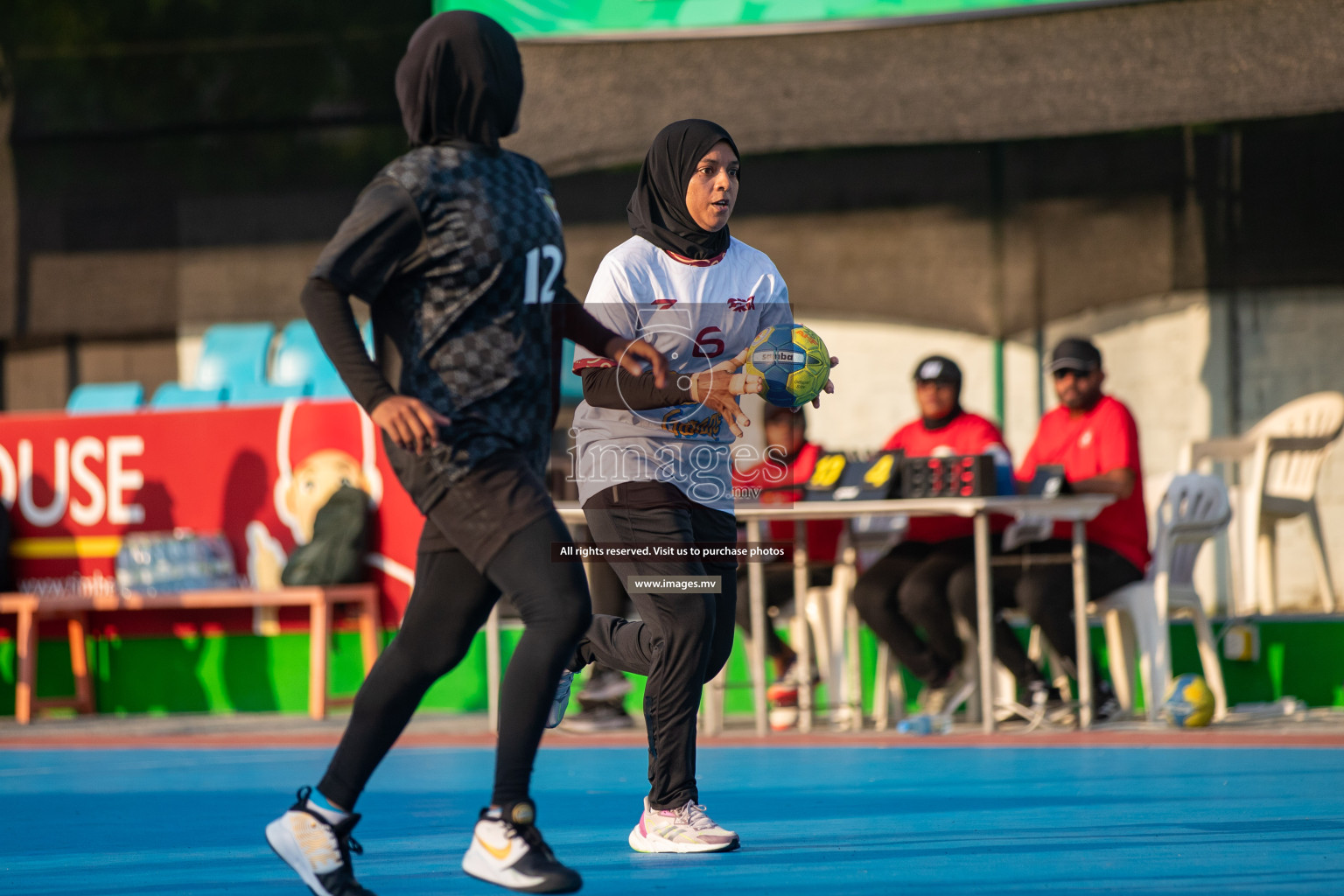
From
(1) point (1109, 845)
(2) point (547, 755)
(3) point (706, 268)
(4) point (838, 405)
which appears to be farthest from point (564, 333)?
(4) point (838, 405)

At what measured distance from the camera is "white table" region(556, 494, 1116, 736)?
22.4 ft

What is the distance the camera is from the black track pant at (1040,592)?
705 centimetres

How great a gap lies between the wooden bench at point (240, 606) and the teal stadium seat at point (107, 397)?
9.46ft

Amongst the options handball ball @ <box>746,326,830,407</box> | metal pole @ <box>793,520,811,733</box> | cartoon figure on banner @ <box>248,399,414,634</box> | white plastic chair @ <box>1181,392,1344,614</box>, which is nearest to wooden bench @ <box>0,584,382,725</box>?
cartoon figure on banner @ <box>248,399,414,634</box>

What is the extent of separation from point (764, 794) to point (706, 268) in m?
1.89

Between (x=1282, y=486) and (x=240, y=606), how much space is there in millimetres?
5780

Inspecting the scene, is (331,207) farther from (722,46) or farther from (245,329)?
(722,46)

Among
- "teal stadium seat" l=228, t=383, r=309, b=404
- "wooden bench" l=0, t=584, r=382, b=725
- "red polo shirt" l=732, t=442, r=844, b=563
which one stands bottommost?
"wooden bench" l=0, t=584, r=382, b=725

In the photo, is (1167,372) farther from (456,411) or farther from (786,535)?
(456,411)

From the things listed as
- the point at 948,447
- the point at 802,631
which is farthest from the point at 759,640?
the point at 948,447

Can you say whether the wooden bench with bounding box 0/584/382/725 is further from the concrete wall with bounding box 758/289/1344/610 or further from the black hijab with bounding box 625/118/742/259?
the black hijab with bounding box 625/118/742/259

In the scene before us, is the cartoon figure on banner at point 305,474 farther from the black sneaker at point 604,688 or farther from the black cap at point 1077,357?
the black cap at point 1077,357

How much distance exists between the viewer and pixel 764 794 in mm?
5164

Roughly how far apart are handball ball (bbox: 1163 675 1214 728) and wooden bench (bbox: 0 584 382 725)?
13.6 feet
